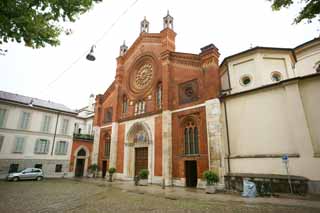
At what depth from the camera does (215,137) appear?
43.4ft

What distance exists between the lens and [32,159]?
19.9 meters

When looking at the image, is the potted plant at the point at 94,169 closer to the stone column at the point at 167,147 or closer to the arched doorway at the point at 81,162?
the arched doorway at the point at 81,162

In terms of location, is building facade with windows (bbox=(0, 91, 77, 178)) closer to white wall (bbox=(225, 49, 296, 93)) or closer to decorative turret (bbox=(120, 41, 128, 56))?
decorative turret (bbox=(120, 41, 128, 56))

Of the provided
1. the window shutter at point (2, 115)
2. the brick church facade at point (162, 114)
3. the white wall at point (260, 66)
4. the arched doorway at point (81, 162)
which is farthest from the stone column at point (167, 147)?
the window shutter at point (2, 115)

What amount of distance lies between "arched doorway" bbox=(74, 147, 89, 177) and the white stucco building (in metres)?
19.3

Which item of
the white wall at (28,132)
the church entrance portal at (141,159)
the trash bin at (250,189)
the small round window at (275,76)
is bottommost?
the trash bin at (250,189)

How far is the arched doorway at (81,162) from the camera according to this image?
23.7 m

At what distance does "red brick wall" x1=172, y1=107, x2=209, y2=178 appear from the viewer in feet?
45.3

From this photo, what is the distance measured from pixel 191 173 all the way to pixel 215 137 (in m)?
3.87

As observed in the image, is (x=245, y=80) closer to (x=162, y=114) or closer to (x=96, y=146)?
(x=162, y=114)

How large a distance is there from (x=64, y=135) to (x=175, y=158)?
613 inches

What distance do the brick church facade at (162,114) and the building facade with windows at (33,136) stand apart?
13.0 ft

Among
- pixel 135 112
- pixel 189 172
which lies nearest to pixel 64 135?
pixel 135 112

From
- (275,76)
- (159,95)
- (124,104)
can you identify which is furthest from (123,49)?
(275,76)
